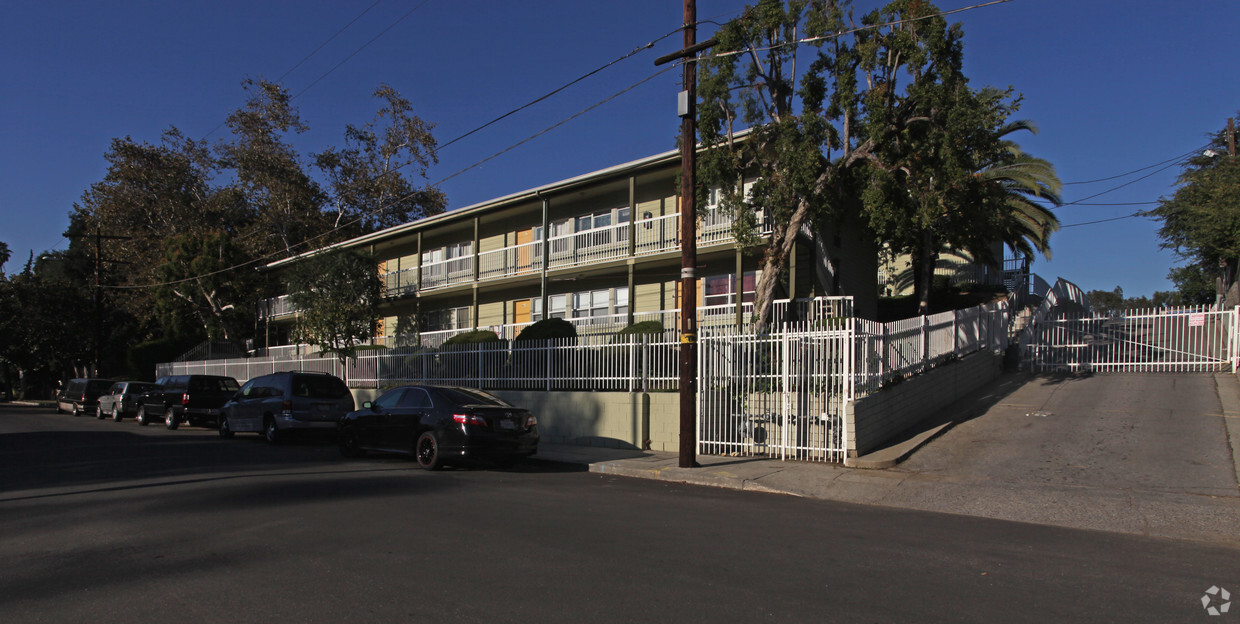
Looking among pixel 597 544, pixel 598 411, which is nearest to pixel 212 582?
pixel 597 544

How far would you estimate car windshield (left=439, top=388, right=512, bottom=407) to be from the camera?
460 inches

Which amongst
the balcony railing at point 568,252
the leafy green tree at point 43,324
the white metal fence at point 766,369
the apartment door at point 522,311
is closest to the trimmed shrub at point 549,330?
the white metal fence at point 766,369

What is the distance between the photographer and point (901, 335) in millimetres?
13375

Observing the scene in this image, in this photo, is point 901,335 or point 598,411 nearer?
point 901,335

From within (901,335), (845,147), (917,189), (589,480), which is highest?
(845,147)

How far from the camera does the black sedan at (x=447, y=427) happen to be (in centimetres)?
1127

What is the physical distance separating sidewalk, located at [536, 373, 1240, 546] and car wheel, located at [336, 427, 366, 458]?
3.31m

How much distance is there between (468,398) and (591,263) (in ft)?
38.3

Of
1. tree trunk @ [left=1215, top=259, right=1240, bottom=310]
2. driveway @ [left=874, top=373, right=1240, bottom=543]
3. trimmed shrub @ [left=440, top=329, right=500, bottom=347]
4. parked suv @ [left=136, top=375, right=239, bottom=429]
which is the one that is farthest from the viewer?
tree trunk @ [left=1215, top=259, right=1240, bottom=310]

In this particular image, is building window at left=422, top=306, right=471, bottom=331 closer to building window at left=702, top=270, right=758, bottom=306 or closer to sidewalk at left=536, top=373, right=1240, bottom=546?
building window at left=702, top=270, right=758, bottom=306

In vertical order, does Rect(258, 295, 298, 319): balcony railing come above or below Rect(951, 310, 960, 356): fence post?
above

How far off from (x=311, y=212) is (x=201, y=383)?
22.3m

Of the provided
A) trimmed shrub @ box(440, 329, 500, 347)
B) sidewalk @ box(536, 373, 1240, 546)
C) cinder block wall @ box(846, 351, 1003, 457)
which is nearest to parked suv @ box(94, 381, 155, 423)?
trimmed shrub @ box(440, 329, 500, 347)

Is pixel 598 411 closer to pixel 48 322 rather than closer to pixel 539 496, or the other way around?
pixel 539 496
